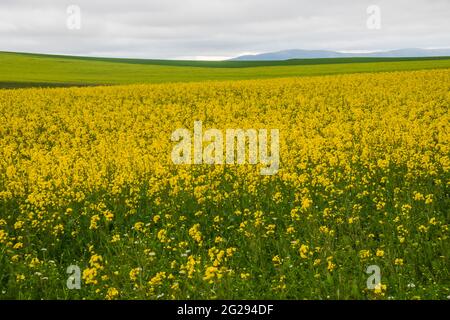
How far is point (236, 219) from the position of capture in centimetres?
819

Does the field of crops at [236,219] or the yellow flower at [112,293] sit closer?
the yellow flower at [112,293]

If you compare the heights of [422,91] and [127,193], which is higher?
[422,91]

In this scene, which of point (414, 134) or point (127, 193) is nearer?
point (127, 193)

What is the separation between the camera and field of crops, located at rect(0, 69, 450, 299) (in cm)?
598

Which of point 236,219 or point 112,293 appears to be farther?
point 236,219

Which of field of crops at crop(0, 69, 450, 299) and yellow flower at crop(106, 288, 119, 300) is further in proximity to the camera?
field of crops at crop(0, 69, 450, 299)

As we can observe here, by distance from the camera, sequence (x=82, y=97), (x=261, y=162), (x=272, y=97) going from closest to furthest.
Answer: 1. (x=261, y=162)
2. (x=272, y=97)
3. (x=82, y=97)

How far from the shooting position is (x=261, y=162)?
10.5 meters

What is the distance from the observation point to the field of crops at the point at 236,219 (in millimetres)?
5977
